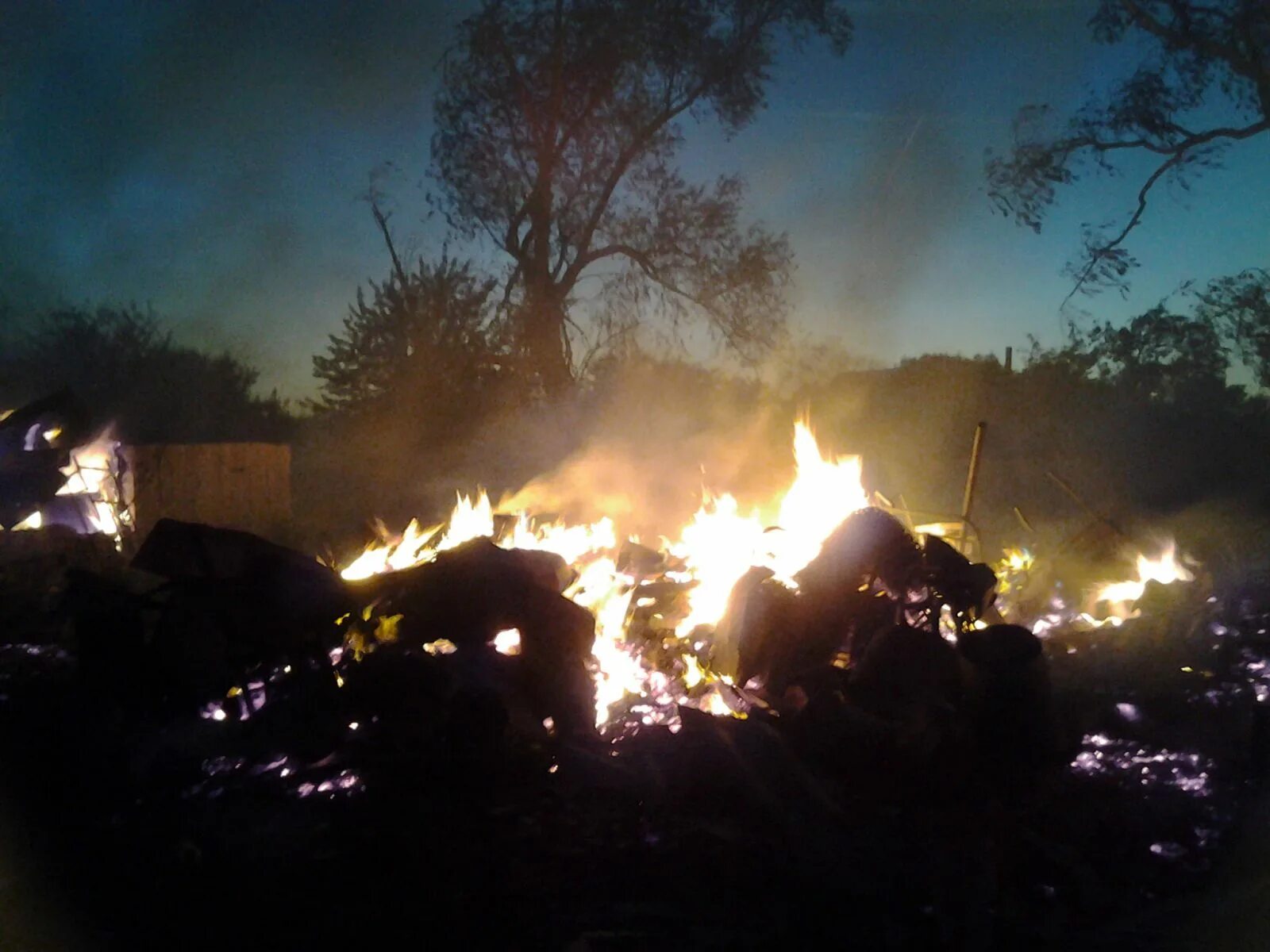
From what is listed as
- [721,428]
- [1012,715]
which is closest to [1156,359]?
[721,428]

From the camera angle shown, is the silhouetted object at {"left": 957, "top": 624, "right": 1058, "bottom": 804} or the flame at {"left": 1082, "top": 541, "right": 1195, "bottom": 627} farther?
the flame at {"left": 1082, "top": 541, "right": 1195, "bottom": 627}

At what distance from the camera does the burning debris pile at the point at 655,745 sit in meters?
3.48

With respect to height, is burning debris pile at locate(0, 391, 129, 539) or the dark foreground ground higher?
burning debris pile at locate(0, 391, 129, 539)

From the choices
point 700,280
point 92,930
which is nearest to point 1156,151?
point 700,280

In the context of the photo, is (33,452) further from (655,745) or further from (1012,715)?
(1012,715)

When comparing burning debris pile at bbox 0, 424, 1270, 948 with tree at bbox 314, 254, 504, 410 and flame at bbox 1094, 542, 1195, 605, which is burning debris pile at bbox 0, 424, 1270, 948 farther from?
tree at bbox 314, 254, 504, 410

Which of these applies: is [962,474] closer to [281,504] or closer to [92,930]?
[281,504]

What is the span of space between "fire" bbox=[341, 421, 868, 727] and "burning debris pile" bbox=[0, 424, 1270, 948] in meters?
0.11

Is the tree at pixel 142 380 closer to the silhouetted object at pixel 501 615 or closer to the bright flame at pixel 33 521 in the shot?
the bright flame at pixel 33 521

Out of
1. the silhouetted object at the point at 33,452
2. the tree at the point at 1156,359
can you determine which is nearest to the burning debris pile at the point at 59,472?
the silhouetted object at the point at 33,452

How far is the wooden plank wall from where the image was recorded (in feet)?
37.7

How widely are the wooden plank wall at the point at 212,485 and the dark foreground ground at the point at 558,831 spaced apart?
23.6 feet

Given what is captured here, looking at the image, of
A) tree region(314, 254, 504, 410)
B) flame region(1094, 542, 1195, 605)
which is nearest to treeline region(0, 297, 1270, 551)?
tree region(314, 254, 504, 410)

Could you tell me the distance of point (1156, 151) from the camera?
42.8 feet
